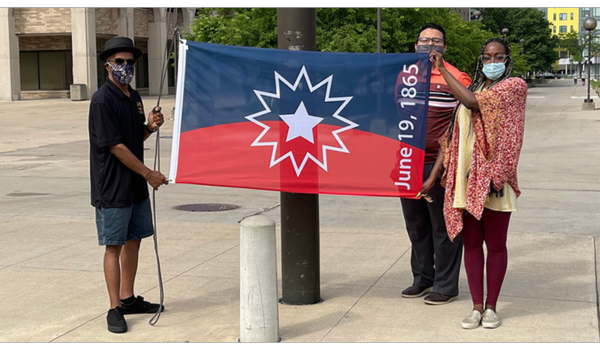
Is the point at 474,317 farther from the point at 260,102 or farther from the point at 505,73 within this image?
the point at 260,102

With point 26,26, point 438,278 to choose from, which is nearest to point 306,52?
point 438,278

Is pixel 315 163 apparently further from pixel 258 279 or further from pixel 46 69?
pixel 46 69

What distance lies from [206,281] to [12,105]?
3974 centimetres

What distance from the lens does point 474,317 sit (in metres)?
5.29

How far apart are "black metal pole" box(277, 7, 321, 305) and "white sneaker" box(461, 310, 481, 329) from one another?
3.91ft

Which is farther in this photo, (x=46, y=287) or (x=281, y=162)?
(x=46, y=287)

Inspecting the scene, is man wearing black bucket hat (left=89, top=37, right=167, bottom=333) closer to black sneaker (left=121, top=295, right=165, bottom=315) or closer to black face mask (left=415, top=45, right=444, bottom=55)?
black sneaker (left=121, top=295, right=165, bottom=315)

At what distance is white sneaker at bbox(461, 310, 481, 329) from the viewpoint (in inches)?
207

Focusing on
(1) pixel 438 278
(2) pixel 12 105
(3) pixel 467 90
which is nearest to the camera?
(3) pixel 467 90

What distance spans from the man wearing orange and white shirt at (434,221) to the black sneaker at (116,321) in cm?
212

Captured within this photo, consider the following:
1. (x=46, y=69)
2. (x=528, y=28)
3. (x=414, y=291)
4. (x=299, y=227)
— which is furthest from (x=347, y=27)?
(x=528, y=28)

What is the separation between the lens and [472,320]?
5266 mm

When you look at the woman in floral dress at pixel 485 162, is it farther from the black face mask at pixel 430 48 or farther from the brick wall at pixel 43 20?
the brick wall at pixel 43 20

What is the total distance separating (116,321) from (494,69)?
9.70 ft
